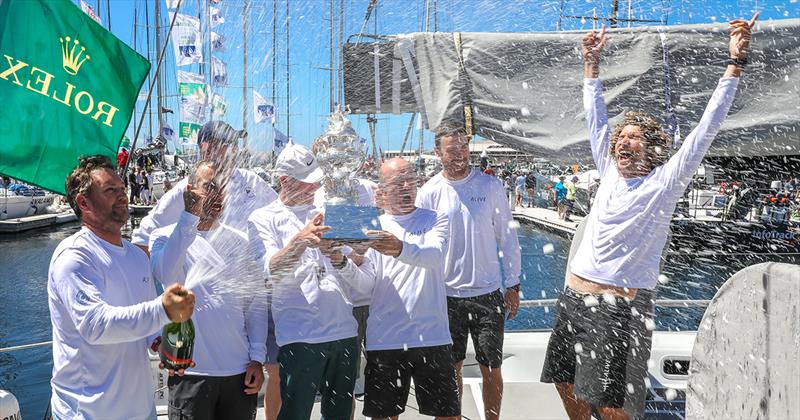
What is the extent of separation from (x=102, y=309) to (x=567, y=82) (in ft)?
8.56

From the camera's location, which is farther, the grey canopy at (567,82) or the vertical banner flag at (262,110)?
the vertical banner flag at (262,110)

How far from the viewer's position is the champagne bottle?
2381 mm

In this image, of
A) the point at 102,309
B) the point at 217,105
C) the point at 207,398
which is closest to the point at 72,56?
the point at 102,309

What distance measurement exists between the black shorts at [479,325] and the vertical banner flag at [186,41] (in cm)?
1588

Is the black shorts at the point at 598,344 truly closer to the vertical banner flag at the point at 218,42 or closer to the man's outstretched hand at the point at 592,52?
the man's outstretched hand at the point at 592,52

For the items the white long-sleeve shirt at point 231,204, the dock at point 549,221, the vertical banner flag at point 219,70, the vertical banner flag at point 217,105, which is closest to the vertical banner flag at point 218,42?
the vertical banner flag at point 219,70

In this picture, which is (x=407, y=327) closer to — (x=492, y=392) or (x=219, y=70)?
(x=492, y=392)

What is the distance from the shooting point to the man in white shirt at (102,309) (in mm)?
2176

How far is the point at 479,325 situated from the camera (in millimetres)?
3740

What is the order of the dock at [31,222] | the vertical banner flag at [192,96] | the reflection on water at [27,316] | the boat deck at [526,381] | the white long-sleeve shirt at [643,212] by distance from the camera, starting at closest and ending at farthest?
the white long-sleeve shirt at [643,212]
the boat deck at [526,381]
the reflection on water at [27,316]
the vertical banner flag at [192,96]
the dock at [31,222]

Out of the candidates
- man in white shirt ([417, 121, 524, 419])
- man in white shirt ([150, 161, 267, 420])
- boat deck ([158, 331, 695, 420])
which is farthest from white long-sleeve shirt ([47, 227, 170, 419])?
man in white shirt ([417, 121, 524, 419])

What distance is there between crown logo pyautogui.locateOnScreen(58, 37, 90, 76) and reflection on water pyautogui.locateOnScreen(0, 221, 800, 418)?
612 centimetres

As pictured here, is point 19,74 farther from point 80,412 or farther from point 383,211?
point 383,211

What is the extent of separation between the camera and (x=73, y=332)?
2.27 meters
